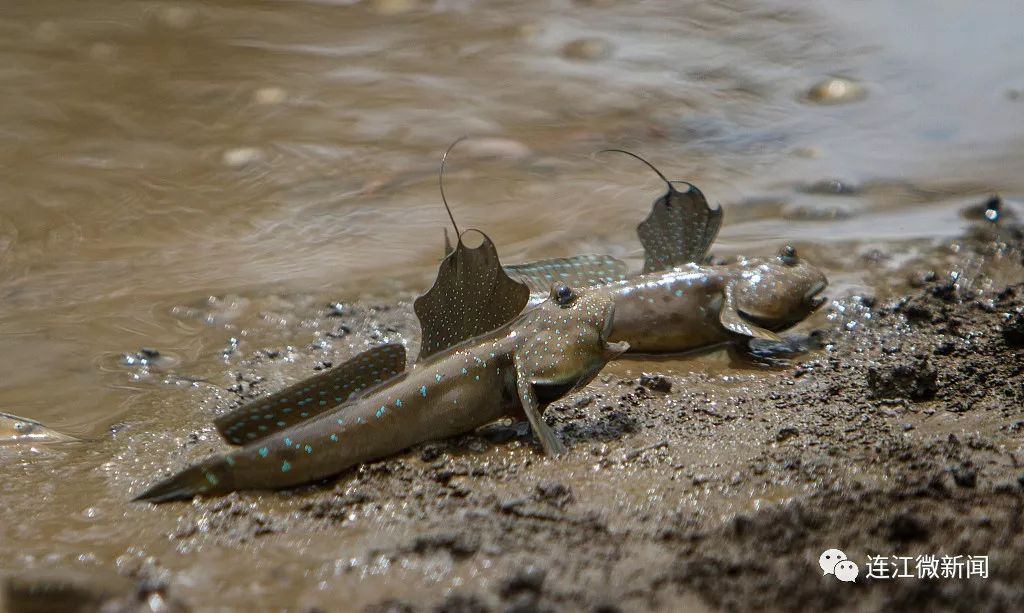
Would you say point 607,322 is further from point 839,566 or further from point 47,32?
point 47,32

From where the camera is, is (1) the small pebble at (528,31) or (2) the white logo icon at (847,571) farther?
(1) the small pebble at (528,31)

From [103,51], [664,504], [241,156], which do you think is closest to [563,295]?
[664,504]

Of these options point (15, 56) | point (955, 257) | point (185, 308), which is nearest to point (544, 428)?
point (185, 308)

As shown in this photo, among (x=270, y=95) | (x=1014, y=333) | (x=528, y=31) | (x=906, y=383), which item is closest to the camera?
(x=906, y=383)

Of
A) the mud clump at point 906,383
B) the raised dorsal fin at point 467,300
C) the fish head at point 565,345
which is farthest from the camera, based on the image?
the mud clump at point 906,383

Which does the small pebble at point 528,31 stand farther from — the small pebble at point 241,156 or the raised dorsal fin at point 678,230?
the raised dorsal fin at point 678,230

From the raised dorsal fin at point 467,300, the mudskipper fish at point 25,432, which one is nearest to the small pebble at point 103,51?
the mudskipper fish at point 25,432

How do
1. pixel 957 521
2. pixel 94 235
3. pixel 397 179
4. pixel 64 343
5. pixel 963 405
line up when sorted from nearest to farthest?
pixel 957 521 < pixel 963 405 < pixel 64 343 < pixel 94 235 < pixel 397 179

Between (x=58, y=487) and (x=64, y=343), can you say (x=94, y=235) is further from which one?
(x=58, y=487)
